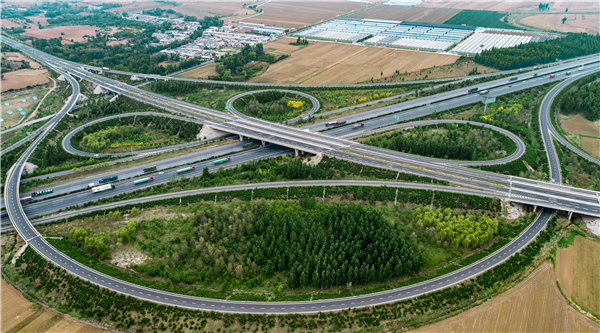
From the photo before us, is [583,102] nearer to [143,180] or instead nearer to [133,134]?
[143,180]

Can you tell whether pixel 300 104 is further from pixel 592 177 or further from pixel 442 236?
pixel 592 177

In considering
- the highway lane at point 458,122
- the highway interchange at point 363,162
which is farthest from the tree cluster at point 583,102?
the highway lane at point 458,122

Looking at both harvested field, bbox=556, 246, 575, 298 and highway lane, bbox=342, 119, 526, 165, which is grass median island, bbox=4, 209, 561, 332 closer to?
harvested field, bbox=556, 246, 575, 298

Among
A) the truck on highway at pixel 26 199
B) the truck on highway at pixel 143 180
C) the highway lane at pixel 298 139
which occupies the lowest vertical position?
the truck on highway at pixel 26 199

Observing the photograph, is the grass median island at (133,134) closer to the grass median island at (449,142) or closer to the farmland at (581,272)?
the grass median island at (449,142)

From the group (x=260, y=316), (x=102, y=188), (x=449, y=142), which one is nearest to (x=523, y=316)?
(x=260, y=316)

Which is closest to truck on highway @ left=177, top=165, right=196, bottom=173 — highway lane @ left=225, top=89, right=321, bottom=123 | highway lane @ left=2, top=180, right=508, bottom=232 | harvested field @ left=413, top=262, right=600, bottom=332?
highway lane @ left=2, top=180, right=508, bottom=232
